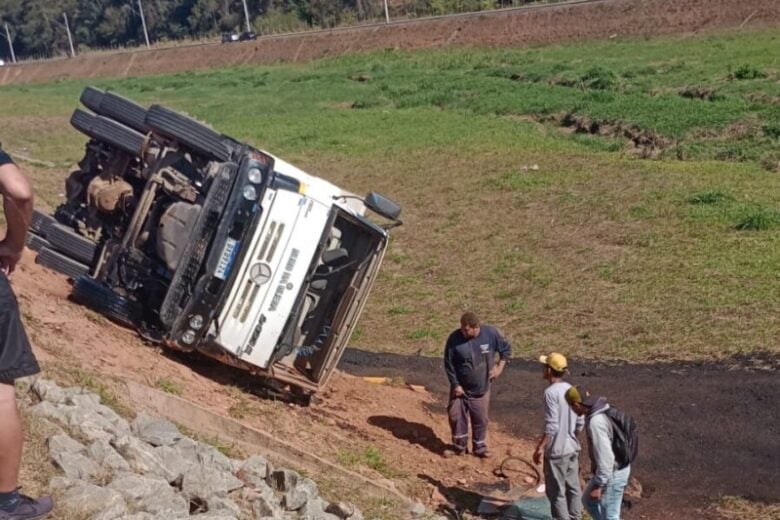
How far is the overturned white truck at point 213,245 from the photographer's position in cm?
969

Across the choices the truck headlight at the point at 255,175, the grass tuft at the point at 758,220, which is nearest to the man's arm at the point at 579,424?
the truck headlight at the point at 255,175

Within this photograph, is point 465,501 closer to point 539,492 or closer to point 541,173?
point 539,492

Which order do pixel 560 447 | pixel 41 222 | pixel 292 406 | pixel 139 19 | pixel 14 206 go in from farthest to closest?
pixel 139 19 → pixel 41 222 → pixel 292 406 → pixel 560 447 → pixel 14 206

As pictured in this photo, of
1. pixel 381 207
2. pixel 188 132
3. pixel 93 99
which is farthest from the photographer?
pixel 93 99

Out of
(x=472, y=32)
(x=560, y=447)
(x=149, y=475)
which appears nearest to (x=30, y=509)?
(x=149, y=475)

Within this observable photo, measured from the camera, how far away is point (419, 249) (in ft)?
61.3

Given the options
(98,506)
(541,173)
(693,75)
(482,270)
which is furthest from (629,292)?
(693,75)

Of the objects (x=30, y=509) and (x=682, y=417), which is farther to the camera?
(x=682, y=417)

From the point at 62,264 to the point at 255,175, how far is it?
8.88ft

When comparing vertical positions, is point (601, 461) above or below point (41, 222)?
Result: above

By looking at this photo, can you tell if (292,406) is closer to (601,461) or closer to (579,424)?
(579,424)

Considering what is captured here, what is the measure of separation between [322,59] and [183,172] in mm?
54242

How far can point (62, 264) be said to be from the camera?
439 inches

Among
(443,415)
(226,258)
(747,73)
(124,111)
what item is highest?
(747,73)
